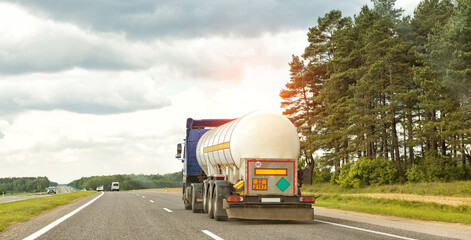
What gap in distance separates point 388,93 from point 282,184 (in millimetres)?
31789

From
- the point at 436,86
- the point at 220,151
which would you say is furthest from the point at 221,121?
the point at 436,86

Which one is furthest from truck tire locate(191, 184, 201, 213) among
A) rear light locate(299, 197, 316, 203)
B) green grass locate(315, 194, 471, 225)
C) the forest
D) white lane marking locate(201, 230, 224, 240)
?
the forest

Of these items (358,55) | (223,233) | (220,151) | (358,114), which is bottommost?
(223,233)

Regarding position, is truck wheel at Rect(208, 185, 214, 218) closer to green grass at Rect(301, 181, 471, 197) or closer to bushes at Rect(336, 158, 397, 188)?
green grass at Rect(301, 181, 471, 197)

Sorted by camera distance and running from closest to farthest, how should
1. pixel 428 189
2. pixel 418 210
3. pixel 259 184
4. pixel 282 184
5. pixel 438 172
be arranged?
pixel 259 184 < pixel 282 184 < pixel 418 210 < pixel 428 189 < pixel 438 172

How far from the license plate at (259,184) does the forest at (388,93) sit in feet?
77.2

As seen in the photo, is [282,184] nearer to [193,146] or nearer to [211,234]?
[211,234]

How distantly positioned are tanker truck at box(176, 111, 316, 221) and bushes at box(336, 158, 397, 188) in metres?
27.5

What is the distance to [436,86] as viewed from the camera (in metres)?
33.0

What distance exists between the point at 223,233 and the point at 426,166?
32200 mm

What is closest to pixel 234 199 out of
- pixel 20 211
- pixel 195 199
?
pixel 195 199

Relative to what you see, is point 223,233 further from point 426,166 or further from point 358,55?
point 358,55

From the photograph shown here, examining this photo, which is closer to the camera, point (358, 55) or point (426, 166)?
point (426, 166)

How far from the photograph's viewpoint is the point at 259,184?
11.9 metres
